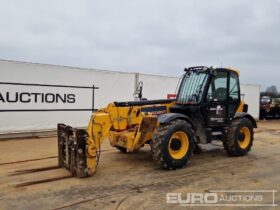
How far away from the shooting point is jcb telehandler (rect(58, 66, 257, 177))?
271 inches

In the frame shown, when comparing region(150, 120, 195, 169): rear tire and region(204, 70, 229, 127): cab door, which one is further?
region(204, 70, 229, 127): cab door

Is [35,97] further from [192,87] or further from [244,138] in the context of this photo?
[244,138]

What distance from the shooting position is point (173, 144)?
7.29 metres

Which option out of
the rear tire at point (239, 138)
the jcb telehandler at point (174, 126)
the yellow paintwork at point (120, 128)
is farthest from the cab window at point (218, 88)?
the yellow paintwork at point (120, 128)

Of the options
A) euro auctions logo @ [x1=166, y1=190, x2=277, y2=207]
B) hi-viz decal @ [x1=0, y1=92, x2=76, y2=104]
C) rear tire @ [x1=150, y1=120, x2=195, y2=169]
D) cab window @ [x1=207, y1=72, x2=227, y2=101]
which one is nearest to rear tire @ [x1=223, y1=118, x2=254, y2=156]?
cab window @ [x1=207, y1=72, x2=227, y2=101]

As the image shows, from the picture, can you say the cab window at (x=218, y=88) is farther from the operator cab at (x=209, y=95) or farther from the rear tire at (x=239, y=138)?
the rear tire at (x=239, y=138)

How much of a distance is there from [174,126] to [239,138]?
262 centimetres

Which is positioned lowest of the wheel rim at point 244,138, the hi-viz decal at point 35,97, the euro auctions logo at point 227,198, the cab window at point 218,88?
the euro auctions logo at point 227,198

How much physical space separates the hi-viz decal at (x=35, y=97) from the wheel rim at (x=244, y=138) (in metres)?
6.80

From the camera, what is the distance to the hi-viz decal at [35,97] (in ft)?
38.3

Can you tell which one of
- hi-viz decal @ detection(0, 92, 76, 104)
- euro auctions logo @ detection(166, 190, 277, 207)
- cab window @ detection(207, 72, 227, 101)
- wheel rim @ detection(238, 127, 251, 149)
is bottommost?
euro auctions logo @ detection(166, 190, 277, 207)

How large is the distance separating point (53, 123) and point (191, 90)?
637 centimetres

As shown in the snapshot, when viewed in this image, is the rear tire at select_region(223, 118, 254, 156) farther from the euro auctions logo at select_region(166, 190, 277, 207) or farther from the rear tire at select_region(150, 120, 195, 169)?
the euro auctions logo at select_region(166, 190, 277, 207)

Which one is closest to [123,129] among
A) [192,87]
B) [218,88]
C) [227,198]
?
[192,87]
